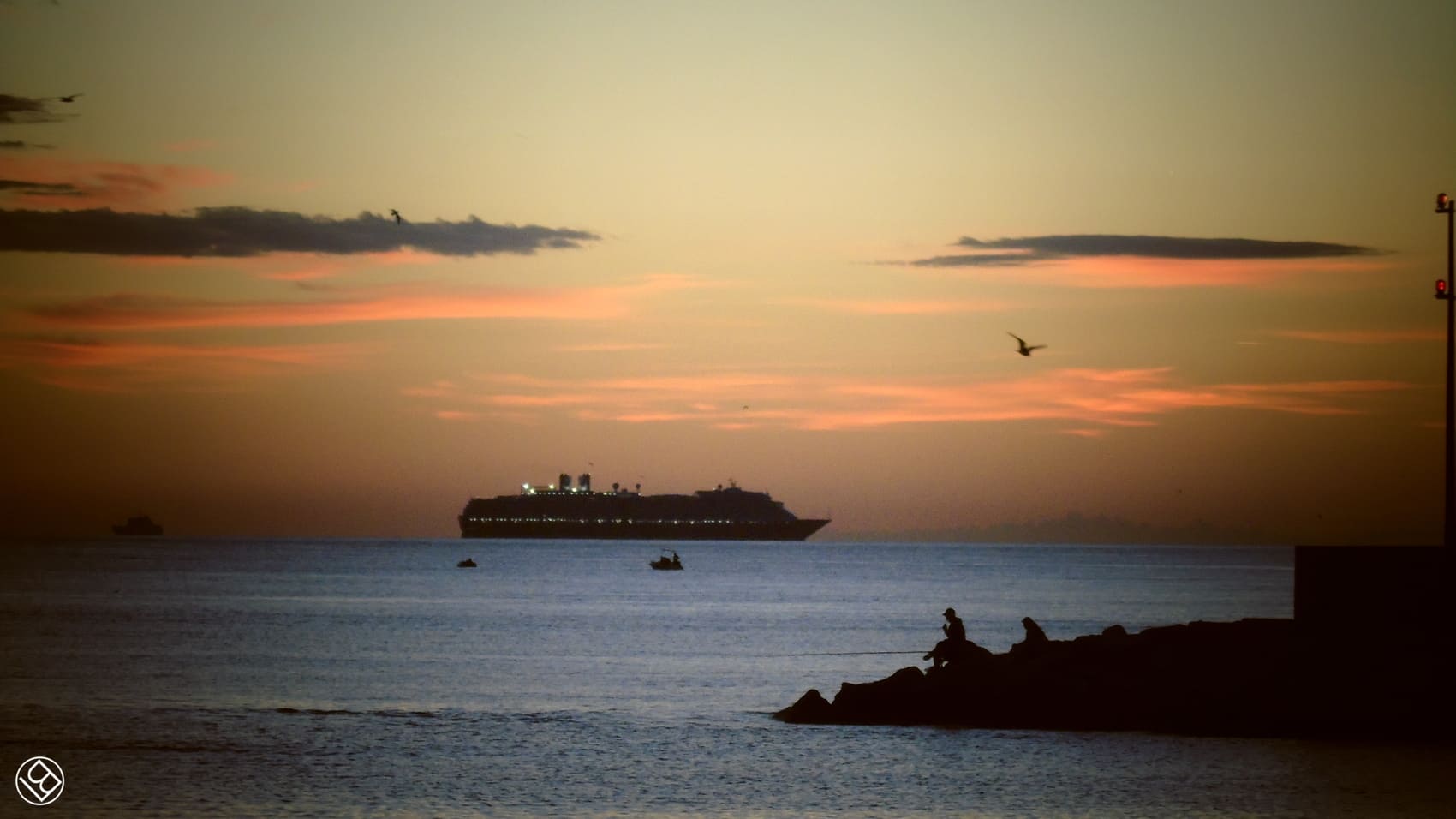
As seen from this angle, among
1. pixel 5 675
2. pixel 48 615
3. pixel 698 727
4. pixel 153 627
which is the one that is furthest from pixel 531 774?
pixel 48 615

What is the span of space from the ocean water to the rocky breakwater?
0.69 meters

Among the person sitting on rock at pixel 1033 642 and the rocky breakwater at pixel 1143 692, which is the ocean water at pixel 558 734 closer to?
the rocky breakwater at pixel 1143 692

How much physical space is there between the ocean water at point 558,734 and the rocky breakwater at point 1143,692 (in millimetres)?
685

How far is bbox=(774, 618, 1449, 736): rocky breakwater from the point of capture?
2853 cm

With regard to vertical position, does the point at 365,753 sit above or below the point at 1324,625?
below

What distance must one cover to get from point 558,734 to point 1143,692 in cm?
1149

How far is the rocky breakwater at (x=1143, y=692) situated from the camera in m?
28.5

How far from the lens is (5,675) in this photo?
146 feet

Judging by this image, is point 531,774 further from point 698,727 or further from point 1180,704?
point 1180,704

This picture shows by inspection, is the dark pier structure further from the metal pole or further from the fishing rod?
the fishing rod

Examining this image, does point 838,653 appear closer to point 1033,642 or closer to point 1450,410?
point 1033,642

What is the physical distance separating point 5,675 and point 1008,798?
31071mm

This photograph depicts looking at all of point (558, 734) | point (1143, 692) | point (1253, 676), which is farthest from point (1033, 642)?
point (558, 734)

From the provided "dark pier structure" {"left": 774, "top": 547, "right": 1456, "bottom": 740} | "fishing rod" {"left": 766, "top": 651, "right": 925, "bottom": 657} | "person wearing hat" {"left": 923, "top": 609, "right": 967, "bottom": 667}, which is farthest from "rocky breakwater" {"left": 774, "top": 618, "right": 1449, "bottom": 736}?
"fishing rod" {"left": 766, "top": 651, "right": 925, "bottom": 657}
